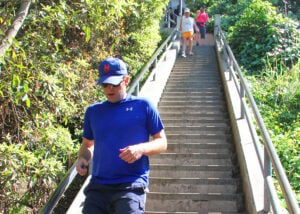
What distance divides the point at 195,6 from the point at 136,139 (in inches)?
1046

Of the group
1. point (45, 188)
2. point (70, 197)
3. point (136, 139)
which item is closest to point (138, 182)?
point (136, 139)

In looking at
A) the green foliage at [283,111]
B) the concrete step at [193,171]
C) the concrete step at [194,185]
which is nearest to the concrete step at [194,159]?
the concrete step at [193,171]

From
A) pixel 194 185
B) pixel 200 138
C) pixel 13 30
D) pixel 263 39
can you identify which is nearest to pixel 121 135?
pixel 13 30

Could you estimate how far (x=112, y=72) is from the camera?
3148mm

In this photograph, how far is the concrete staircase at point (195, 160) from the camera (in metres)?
5.70

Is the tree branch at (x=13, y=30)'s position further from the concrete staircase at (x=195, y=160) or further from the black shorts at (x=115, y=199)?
the concrete staircase at (x=195, y=160)

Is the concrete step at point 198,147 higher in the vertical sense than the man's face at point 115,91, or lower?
lower

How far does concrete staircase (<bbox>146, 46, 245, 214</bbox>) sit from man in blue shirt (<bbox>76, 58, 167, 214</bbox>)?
8.05ft

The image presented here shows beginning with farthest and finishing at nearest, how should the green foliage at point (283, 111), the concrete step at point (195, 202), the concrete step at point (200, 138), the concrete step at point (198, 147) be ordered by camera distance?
the concrete step at point (200, 138) < the concrete step at point (198, 147) < the green foliage at point (283, 111) < the concrete step at point (195, 202)

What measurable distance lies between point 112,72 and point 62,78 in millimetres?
2810

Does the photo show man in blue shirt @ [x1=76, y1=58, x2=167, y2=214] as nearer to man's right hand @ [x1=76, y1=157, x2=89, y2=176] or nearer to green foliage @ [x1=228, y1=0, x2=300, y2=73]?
man's right hand @ [x1=76, y1=157, x2=89, y2=176]

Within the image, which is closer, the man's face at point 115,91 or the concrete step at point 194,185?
the man's face at point 115,91

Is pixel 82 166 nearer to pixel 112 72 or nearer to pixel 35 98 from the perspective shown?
pixel 112 72

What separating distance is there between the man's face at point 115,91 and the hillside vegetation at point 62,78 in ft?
5.32
